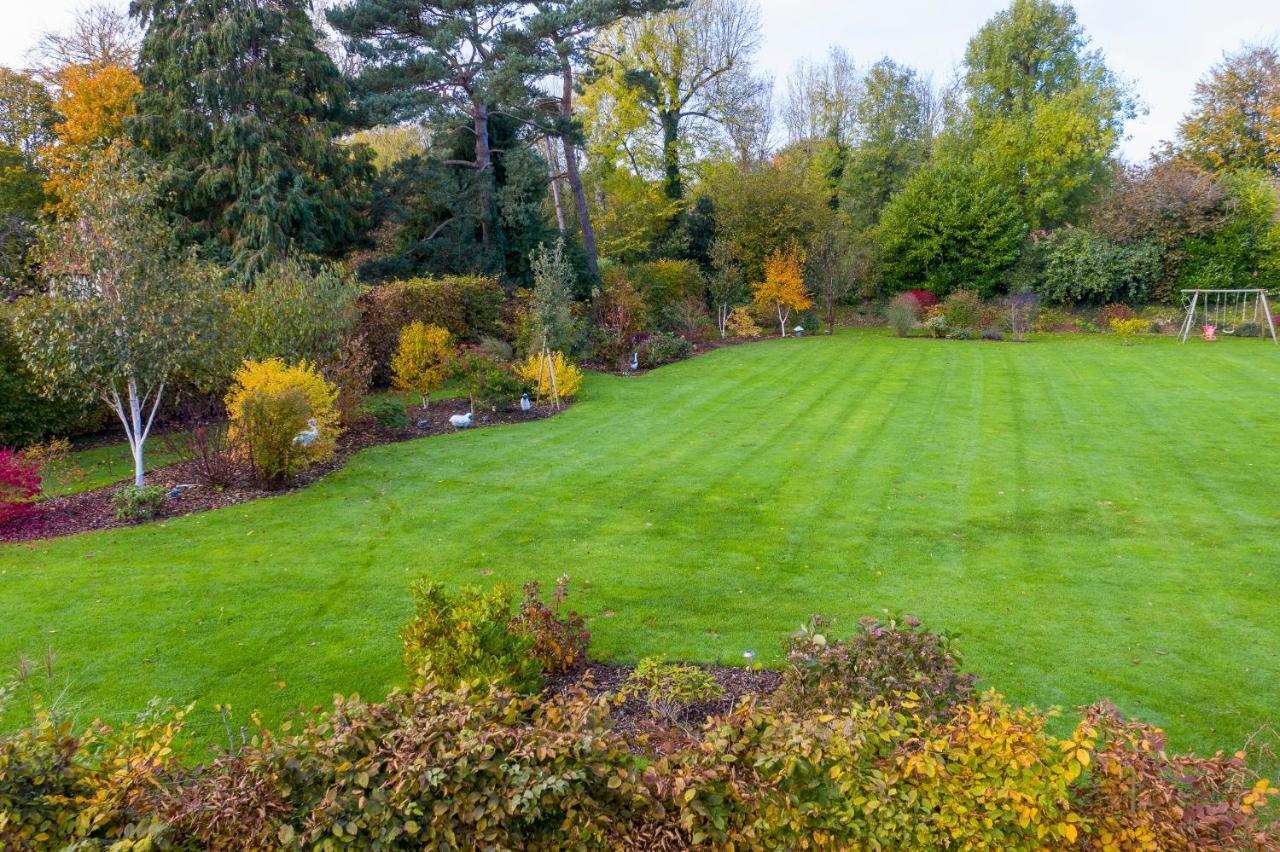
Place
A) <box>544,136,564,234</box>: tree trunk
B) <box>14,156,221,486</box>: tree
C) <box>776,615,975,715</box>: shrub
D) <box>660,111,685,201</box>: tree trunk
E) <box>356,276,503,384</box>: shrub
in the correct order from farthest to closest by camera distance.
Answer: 1. <box>544,136,564,234</box>: tree trunk
2. <box>660,111,685,201</box>: tree trunk
3. <box>356,276,503,384</box>: shrub
4. <box>14,156,221,486</box>: tree
5. <box>776,615,975,715</box>: shrub

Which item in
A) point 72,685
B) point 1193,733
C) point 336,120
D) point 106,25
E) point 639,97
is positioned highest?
point 106,25

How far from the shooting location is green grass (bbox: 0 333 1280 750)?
514cm

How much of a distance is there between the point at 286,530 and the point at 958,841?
743 cm

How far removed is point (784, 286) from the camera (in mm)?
25078

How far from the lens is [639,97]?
29.3 m

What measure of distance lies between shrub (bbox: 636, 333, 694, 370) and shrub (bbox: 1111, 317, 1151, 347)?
13053 millimetres

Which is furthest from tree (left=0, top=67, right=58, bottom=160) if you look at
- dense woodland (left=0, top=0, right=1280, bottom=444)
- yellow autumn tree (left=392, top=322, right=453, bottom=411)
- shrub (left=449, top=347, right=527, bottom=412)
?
shrub (left=449, top=347, right=527, bottom=412)

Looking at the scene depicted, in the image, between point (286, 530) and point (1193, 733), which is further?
point (286, 530)

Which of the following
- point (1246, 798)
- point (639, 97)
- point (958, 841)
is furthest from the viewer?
point (639, 97)

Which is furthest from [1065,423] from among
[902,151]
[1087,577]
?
[902,151]

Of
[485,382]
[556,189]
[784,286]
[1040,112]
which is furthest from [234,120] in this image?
[1040,112]

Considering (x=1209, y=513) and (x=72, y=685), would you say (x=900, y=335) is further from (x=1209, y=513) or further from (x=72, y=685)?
(x=72, y=685)

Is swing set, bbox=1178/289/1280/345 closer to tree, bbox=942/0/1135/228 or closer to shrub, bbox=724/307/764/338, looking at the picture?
tree, bbox=942/0/1135/228

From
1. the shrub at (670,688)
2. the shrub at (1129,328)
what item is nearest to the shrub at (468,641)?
the shrub at (670,688)
